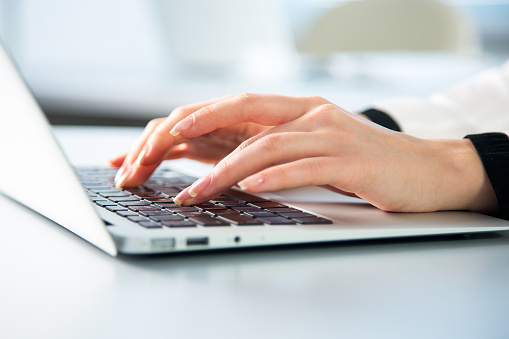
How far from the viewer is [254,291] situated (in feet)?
1.22

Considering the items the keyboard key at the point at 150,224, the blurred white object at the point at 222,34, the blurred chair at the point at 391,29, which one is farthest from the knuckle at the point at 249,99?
the blurred white object at the point at 222,34

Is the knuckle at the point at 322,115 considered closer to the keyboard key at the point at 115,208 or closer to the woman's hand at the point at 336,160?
the woman's hand at the point at 336,160

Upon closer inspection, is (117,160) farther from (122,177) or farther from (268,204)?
(268,204)

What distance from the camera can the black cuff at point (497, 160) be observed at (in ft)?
1.95

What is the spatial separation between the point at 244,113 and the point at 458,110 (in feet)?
1.50

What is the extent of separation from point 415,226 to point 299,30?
329 centimetres

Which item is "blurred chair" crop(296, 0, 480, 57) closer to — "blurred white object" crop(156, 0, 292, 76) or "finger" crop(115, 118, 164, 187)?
"blurred white object" crop(156, 0, 292, 76)

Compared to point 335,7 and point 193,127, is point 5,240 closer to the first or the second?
point 193,127

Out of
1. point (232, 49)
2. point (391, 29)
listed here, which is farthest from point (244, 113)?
point (232, 49)

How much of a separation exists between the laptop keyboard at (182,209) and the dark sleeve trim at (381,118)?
0.27 m

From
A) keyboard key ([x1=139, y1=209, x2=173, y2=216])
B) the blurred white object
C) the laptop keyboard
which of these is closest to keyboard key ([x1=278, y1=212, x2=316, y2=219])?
the laptop keyboard

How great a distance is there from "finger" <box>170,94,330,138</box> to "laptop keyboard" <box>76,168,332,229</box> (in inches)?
2.9

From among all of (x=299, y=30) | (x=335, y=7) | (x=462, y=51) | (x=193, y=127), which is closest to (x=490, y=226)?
(x=193, y=127)

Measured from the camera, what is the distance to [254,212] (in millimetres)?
531
